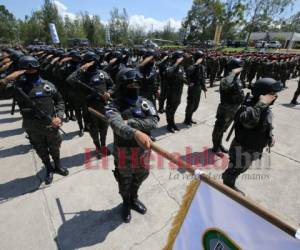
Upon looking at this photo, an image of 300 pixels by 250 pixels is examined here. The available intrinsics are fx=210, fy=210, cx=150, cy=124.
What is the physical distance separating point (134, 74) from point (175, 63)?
339 centimetres

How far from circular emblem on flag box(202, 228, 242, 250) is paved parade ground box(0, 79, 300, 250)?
82 cm

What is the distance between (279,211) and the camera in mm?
3037

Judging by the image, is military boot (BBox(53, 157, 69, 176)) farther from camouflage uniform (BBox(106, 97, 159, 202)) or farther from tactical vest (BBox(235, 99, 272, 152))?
tactical vest (BBox(235, 99, 272, 152))

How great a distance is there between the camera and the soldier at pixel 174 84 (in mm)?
5332

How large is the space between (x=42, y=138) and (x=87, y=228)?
163 cm

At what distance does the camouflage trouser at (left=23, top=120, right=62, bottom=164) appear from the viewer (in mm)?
3273

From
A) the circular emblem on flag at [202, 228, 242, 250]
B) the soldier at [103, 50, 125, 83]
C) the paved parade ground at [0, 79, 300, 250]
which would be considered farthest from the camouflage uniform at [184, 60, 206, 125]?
the circular emblem on flag at [202, 228, 242, 250]

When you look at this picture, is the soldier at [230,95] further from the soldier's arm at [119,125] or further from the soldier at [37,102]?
the soldier at [37,102]

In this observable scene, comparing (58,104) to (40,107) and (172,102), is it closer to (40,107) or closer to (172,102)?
(40,107)

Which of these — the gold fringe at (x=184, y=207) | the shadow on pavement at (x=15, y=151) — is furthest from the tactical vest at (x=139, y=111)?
the shadow on pavement at (x=15, y=151)

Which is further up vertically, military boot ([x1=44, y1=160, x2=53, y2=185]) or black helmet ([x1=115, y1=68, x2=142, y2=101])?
black helmet ([x1=115, y1=68, x2=142, y2=101])

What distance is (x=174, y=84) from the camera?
5414 millimetres

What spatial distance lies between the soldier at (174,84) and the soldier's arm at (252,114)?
10.0 ft

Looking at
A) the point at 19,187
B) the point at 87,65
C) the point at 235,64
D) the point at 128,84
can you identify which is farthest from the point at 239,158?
the point at 19,187
